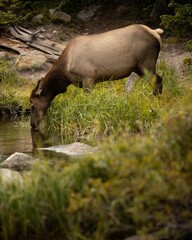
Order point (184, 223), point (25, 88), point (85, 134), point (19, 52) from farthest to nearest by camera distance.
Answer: point (19, 52), point (25, 88), point (85, 134), point (184, 223)

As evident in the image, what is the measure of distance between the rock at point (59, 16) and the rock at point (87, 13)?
521 millimetres

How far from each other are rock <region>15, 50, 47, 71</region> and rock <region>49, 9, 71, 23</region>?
2.64 metres

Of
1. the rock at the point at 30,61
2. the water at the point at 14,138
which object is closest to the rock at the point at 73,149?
the water at the point at 14,138

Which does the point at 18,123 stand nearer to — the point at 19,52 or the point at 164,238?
the point at 19,52

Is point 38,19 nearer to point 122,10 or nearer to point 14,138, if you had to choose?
point 122,10

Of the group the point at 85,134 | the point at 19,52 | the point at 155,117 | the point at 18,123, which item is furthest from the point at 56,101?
the point at 19,52

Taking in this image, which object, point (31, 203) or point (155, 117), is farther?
point (155, 117)

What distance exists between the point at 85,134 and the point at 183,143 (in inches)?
275

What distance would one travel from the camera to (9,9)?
71.8 feet

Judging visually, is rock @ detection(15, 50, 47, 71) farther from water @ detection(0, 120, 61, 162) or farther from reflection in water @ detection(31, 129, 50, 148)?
reflection in water @ detection(31, 129, 50, 148)

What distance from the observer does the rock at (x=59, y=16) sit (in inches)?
849

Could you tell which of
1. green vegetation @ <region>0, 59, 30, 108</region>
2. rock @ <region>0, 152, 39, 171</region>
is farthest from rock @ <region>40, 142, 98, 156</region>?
green vegetation @ <region>0, 59, 30, 108</region>

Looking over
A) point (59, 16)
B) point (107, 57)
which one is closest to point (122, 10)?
point (59, 16)

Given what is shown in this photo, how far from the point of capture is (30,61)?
736 inches
